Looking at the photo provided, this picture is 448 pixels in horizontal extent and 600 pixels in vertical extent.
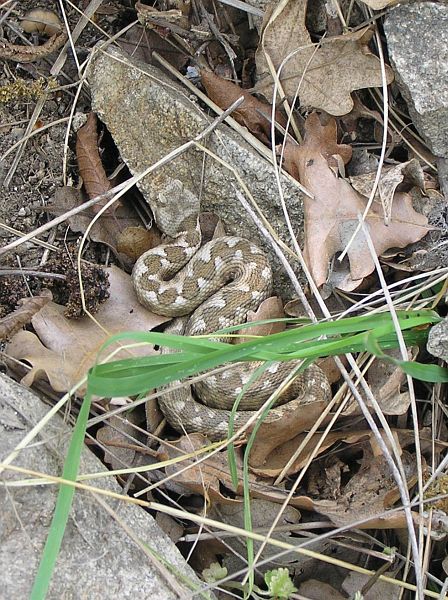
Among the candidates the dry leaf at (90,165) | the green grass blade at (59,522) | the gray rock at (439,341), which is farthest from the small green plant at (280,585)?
the dry leaf at (90,165)

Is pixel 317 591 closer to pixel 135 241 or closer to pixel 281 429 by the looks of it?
pixel 281 429

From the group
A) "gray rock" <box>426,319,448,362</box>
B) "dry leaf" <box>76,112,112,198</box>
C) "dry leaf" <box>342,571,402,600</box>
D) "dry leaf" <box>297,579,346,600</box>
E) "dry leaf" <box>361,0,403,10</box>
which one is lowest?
"dry leaf" <box>342,571,402,600</box>

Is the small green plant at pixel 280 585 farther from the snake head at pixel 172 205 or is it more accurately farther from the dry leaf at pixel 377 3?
the dry leaf at pixel 377 3

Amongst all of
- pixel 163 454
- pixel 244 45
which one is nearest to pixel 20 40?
pixel 244 45

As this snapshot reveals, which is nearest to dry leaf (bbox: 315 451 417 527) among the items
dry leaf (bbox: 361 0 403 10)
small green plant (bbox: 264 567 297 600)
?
small green plant (bbox: 264 567 297 600)

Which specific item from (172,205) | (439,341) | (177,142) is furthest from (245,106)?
(439,341)

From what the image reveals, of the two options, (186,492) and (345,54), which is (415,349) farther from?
(345,54)

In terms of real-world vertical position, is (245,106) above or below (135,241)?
above

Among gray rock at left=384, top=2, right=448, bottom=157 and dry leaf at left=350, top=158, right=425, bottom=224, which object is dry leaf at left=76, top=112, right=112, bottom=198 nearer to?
dry leaf at left=350, top=158, right=425, bottom=224
